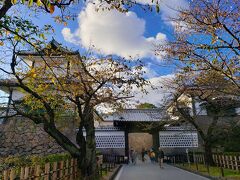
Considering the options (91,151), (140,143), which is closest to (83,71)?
(91,151)

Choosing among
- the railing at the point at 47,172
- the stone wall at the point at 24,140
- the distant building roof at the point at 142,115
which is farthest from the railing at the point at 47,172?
the distant building roof at the point at 142,115

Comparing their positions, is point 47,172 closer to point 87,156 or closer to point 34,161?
point 87,156

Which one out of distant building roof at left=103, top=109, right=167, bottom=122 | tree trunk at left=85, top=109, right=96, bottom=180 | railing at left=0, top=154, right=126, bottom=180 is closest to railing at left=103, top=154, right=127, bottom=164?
distant building roof at left=103, top=109, right=167, bottom=122

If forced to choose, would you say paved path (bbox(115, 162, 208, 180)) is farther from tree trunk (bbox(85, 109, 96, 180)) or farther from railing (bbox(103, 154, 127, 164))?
railing (bbox(103, 154, 127, 164))

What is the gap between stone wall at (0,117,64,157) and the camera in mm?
21625

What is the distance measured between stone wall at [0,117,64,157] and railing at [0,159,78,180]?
10.8 m

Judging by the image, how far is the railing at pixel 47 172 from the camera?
5902 millimetres

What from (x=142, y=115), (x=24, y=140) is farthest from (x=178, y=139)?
(x=24, y=140)

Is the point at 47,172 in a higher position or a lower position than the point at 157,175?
higher

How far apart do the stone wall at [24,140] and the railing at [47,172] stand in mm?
10837

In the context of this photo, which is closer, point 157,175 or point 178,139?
point 157,175

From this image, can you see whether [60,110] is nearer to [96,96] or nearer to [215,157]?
[96,96]

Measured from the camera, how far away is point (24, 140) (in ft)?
72.8

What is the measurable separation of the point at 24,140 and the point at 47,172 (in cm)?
1537
